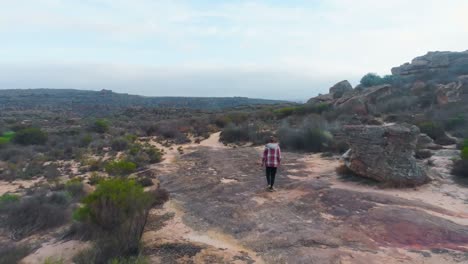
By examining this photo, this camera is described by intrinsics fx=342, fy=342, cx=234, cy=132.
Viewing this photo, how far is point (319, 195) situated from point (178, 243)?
3.86m

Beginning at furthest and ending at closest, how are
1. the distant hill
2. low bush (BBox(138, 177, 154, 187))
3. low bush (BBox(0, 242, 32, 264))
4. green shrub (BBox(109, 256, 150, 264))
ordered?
the distant hill
low bush (BBox(138, 177, 154, 187))
low bush (BBox(0, 242, 32, 264))
green shrub (BBox(109, 256, 150, 264))

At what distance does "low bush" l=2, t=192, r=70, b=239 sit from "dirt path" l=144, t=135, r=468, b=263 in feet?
8.15

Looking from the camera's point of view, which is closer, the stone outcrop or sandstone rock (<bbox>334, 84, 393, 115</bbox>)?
sandstone rock (<bbox>334, 84, 393, 115</bbox>)

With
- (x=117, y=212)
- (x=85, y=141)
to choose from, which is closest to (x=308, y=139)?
(x=117, y=212)

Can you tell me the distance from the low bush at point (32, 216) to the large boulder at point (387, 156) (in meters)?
8.14

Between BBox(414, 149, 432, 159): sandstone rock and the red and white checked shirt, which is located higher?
the red and white checked shirt

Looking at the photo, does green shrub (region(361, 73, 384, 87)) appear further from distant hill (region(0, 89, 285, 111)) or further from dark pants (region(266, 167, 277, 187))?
dark pants (region(266, 167, 277, 187))

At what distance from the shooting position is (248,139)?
20.6 metres

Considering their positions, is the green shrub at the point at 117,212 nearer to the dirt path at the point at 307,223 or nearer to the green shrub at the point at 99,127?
the dirt path at the point at 307,223

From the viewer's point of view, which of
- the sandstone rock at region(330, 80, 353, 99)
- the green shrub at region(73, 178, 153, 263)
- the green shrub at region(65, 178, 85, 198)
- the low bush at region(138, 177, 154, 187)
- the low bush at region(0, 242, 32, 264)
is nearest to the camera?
the low bush at region(0, 242, 32, 264)

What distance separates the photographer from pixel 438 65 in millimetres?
42719

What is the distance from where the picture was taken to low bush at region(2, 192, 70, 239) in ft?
25.7

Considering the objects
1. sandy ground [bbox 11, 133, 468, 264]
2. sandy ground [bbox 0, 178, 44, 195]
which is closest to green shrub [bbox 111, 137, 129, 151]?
sandy ground [bbox 0, 178, 44, 195]

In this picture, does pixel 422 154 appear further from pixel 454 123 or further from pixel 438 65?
pixel 438 65
